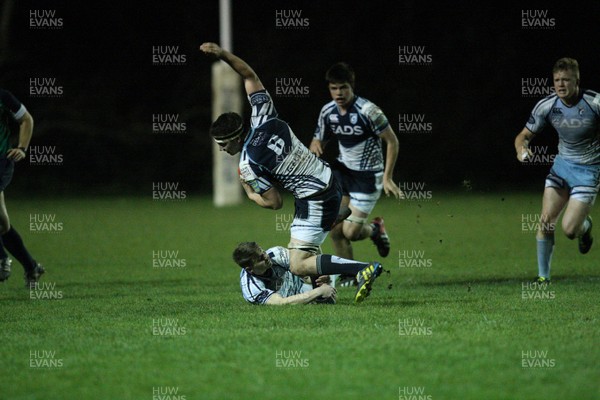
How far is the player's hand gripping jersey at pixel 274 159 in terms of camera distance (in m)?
7.46

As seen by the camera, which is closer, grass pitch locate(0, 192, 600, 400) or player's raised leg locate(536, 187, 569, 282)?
grass pitch locate(0, 192, 600, 400)

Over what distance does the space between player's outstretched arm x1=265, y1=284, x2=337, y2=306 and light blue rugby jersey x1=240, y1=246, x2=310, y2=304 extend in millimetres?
93

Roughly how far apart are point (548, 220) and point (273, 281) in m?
2.95

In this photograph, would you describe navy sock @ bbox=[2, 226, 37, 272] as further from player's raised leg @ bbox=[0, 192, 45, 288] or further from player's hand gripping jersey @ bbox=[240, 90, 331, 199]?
player's hand gripping jersey @ bbox=[240, 90, 331, 199]

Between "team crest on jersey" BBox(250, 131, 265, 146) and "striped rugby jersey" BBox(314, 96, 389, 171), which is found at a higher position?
"team crest on jersey" BBox(250, 131, 265, 146)

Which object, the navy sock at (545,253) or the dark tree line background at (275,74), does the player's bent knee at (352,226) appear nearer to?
the navy sock at (545,253)

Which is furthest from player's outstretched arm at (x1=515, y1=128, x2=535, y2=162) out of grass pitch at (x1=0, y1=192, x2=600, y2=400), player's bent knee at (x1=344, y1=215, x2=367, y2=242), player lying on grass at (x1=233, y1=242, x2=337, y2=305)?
player lying on grass at (x1=233, y1=242, x2=337, y2=305)

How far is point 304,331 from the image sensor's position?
21.8 feet

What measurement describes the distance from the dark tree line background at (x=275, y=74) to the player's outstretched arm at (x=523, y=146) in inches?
671

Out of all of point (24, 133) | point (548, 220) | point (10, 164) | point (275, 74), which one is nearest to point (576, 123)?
Answer: point (548, 220)

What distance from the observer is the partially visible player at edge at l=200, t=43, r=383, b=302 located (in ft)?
24.4
